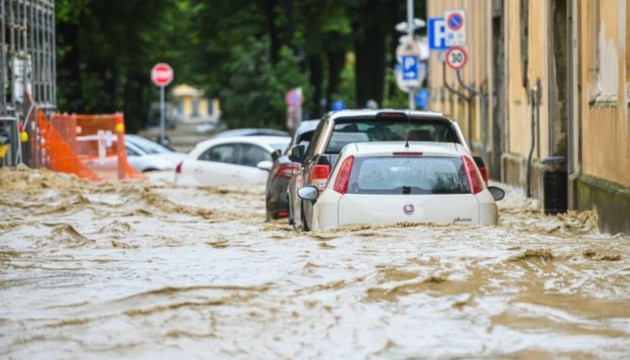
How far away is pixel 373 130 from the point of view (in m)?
16.7

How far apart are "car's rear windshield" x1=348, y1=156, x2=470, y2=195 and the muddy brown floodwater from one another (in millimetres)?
369

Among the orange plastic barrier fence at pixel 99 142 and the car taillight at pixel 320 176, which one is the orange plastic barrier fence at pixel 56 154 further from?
the car taillight at pixel 320 176

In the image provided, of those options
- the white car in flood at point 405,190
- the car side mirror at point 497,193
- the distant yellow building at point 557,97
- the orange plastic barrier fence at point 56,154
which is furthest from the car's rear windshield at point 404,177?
the orange plastic barrier fence at point 56,154

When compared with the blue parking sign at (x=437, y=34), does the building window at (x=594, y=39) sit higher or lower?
lower

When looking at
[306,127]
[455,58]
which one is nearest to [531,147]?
[306,127]

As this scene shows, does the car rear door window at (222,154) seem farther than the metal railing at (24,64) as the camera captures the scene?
No

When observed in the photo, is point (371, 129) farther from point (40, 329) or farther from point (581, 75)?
point (40, 329)

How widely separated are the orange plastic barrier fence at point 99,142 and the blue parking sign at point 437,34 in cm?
720

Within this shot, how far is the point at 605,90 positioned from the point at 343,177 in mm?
5556

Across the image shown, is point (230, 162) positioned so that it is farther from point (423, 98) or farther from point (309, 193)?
point (423, 98)

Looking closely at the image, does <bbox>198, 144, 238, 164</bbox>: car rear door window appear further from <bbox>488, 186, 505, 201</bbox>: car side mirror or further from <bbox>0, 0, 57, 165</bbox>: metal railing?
<bbox>488, 186, 505, 201</bbox>: car side mirror

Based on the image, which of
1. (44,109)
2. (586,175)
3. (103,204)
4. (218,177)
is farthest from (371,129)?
(44,109)

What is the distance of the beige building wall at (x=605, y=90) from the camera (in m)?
17.2

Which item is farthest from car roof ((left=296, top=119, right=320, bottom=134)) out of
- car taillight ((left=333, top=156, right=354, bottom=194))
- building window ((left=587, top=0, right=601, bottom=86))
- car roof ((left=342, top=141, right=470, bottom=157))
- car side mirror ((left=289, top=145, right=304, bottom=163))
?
car taillight ((left=333, top=156, right=354, bottom=194))
